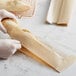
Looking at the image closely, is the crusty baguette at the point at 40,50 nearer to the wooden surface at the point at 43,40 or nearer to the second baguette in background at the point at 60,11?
the wooden surface at the point at 43,40

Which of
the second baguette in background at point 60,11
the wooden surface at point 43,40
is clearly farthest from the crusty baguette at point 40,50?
the second baguette in background at point 60,11

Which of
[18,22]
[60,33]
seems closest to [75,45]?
[60,33]

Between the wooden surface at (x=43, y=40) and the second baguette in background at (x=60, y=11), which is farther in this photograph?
the second baguette in background at (x=60, y=11)

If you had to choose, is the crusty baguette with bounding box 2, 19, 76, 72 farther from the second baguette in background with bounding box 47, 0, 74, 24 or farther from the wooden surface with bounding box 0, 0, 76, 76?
the second baguette in background with bounding box 47, 0, 74, 24

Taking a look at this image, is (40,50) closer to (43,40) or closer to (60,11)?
(43,40)

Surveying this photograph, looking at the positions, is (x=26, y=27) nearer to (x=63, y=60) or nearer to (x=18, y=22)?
(x=18, y=22)

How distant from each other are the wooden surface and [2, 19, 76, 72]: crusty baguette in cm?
1

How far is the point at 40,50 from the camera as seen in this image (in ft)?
1.73

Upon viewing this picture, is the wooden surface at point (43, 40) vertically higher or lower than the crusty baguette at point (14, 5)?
lower

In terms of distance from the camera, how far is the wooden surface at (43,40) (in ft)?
1.61

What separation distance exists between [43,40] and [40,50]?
0.06m

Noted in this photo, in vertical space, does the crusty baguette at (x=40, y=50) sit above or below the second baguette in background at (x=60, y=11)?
below

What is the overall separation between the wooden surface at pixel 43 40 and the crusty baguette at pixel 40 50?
0.01 metres

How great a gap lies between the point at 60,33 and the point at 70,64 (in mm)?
139
